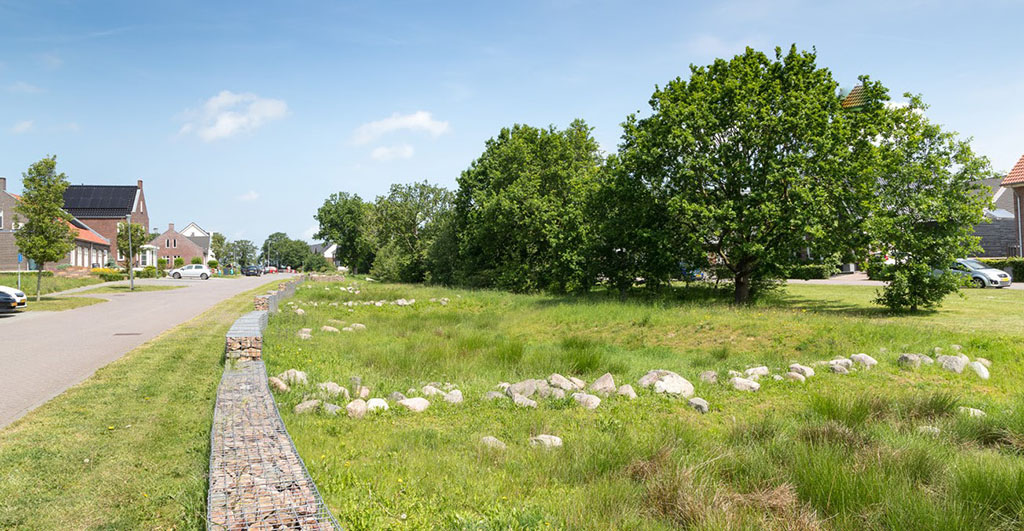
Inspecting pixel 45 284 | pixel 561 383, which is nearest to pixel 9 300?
pixel 45 284

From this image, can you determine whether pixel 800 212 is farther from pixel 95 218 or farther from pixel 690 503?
pixel 95 218

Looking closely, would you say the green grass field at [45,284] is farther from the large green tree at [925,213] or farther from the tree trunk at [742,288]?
the large green tree at [925,213]

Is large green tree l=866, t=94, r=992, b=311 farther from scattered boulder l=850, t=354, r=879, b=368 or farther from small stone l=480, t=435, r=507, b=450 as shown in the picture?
small stone l=480, t=435, r=507, b=450

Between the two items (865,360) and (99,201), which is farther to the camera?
(99,201)

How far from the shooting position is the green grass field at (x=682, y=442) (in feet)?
14.8

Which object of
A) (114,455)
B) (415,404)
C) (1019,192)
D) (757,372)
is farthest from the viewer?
(1019,192)

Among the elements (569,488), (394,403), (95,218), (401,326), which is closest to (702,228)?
(401,326)

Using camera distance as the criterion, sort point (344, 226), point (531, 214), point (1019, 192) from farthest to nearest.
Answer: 1. point (344, 226)
2. point (1019, 192)
3. point (531, 214)

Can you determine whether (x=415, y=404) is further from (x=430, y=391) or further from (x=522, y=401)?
(x=522, y=401)

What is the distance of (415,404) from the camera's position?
303 inches

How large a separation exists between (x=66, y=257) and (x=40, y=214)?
34326mm

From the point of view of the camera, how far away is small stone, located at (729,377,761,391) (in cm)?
902

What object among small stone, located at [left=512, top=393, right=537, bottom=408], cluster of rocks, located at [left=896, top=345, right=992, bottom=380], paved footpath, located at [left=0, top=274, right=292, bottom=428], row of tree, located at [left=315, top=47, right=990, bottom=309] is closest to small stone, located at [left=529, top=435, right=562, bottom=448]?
small stone, located at [left=512, top=393, right=537, bottom=408]

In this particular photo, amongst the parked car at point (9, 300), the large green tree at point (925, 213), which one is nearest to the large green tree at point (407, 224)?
the parked car at point (9, 300)
